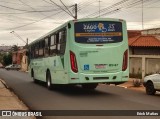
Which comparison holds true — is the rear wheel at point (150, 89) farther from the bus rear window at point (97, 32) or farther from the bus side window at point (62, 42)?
the bus side window at point (62, 42)

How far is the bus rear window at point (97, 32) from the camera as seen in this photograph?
16125mm

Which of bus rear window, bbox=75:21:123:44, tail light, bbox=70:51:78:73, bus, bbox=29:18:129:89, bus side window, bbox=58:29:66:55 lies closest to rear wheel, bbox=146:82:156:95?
bus, bbox=29:18:129:89

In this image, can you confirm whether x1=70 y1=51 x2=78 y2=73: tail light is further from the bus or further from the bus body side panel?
the bus body side panel

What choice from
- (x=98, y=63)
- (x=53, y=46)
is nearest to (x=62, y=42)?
(x=53, y=46)

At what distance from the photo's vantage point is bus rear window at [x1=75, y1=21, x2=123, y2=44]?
16125mm

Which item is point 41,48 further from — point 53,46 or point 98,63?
point 98,63

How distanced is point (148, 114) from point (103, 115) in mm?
1394

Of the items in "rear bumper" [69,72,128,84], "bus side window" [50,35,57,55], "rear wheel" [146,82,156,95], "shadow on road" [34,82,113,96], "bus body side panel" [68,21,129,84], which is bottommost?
"shadow on road" [34,82,113,96]

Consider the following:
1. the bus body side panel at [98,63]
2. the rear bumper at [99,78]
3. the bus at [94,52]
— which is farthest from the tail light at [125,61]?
the rear bumper at [99,78]

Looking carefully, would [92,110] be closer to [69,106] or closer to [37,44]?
[69,106]

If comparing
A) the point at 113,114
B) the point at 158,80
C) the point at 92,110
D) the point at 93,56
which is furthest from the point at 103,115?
the point at 158,80

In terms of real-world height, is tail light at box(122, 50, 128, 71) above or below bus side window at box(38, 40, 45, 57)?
below

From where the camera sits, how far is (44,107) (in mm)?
13109

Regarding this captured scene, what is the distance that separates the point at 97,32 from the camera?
53.4ft
